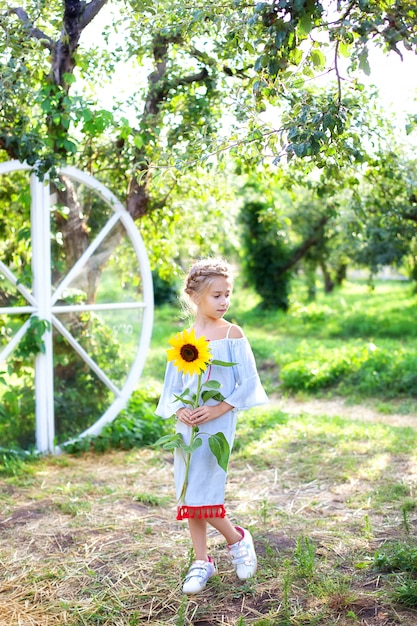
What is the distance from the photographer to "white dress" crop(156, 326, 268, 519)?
317 centimetres

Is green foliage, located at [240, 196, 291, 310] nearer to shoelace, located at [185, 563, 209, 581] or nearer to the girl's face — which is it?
the girl's face

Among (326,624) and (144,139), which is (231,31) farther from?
(326,624)

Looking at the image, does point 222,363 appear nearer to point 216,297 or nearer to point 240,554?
point 216,297

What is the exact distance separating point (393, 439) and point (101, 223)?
3018 millimetres

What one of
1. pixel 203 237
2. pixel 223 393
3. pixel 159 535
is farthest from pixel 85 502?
pixel 203 237

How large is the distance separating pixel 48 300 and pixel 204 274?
237 cm

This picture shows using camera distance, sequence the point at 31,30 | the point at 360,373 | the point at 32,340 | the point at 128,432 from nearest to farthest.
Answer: the point at 31,30
the point at 32,340
the point at 128,432
the point at 360,373

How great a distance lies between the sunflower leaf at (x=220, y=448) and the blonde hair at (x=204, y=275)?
677 millimetres

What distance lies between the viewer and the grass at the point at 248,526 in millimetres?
3010

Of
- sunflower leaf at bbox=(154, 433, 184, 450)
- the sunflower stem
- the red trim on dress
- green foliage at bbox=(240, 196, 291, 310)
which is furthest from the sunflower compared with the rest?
green foliage at bbox=(240, 196, 291, 310)

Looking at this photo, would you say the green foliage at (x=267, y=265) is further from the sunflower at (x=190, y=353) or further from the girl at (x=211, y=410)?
the sunflower at (x=190, y=353)

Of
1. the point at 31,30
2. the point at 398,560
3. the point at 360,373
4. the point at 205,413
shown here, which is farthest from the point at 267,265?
the point at 205,413

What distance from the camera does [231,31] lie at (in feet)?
11.3

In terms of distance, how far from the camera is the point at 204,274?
10.7ft
